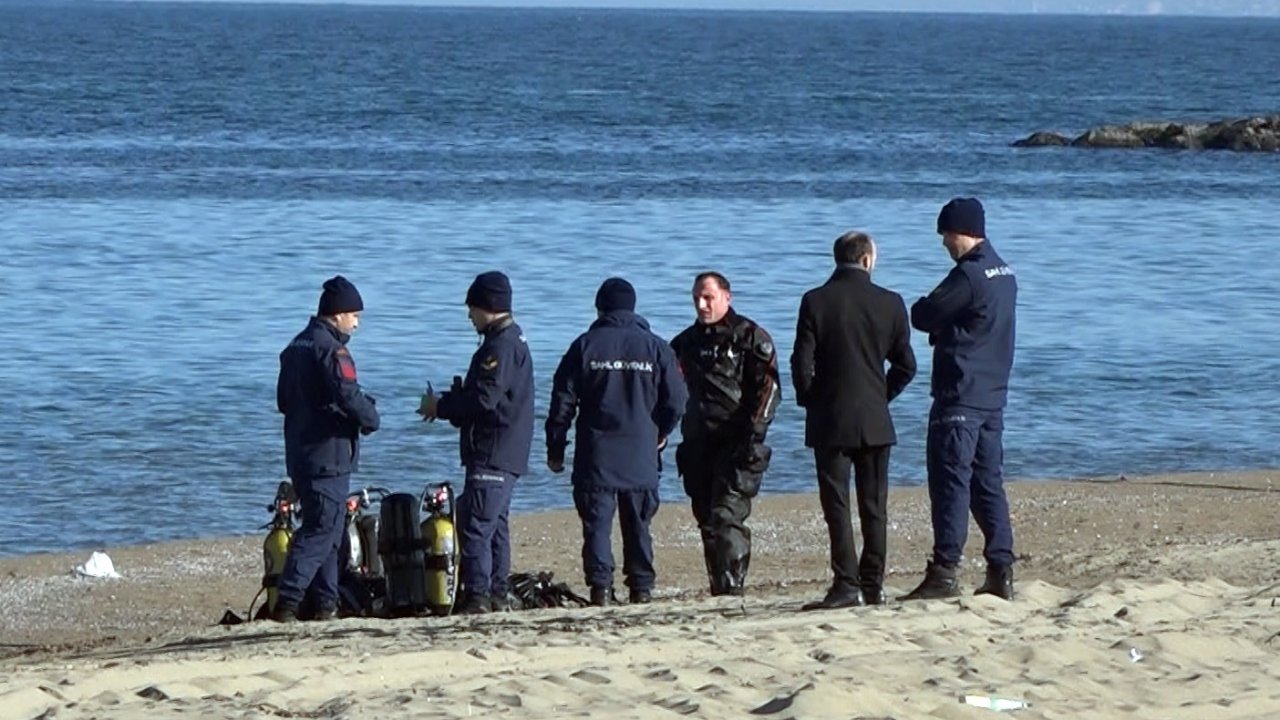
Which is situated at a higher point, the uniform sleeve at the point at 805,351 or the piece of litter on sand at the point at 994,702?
the uniform sleeve at the point at 805,351

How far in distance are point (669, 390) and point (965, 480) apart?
4.37 ft

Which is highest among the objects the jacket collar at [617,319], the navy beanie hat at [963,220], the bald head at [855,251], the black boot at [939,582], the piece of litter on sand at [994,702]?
the navy beanie hat at [963,220]

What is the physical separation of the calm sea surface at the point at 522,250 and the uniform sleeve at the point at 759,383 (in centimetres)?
506

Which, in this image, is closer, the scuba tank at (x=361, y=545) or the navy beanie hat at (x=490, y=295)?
the navy beanie hat at (x=490, y=295)

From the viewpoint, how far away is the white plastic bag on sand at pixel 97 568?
12516mm

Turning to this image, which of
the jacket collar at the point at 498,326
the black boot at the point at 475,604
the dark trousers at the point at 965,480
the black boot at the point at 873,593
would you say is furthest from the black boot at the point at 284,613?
the dark trousers at the point at 965,480

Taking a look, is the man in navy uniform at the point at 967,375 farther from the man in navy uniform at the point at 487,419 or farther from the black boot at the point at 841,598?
the man in navy uniform at the point at 487,419

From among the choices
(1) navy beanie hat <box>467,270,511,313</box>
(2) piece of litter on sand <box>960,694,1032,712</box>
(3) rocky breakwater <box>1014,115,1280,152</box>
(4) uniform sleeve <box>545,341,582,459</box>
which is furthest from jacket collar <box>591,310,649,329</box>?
(3) rocky breakwater <box>1014,115,1280,152</box>

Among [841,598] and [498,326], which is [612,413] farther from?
[841,598]

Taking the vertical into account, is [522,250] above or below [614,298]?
below

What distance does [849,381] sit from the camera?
9508mm

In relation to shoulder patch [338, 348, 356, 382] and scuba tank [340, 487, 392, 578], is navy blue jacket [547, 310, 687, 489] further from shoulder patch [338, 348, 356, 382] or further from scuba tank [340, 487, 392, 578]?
scuba tank [340, 487, 392, 578]

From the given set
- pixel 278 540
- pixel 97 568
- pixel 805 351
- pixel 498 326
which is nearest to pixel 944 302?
pixel 805 351

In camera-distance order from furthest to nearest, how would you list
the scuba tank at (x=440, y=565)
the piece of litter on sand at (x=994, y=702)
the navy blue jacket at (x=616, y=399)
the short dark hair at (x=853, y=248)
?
the scuba tank at (x=440, y=565) → the navy blue jacket at (x=616, y=399) → the short dark hair at (x=853, y=248) → the piece of litter on sand at (x=994, y=702)
